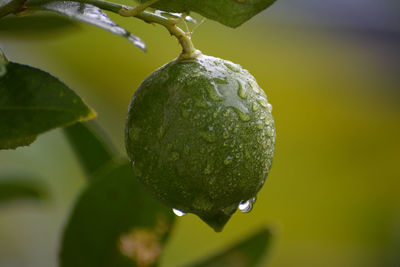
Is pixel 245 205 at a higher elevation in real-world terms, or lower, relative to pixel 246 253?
higher

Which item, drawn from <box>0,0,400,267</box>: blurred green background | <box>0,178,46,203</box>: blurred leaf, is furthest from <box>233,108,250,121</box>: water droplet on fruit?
→ <box>0,0,400,267</box>: blurred green background

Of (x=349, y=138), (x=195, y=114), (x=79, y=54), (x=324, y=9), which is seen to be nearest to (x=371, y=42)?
(x=324, y=9)

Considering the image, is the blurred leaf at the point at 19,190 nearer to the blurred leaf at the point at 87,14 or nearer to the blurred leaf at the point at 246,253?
→ the blurred leaf at the point at 246,253

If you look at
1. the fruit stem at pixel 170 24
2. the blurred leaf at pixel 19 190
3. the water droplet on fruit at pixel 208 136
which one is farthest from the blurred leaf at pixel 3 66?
the blurred leaf at pixel 19 190

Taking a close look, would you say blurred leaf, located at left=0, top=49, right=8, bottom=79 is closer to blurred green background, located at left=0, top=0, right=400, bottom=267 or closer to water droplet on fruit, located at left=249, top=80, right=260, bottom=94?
water droplet on fruit, located at left=249, top=80, right=260, bottom=94

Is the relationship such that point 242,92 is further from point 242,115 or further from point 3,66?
point 3,66

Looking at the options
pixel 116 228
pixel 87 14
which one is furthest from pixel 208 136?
pixel 116 228

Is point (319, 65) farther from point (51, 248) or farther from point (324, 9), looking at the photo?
point (51, 248)
